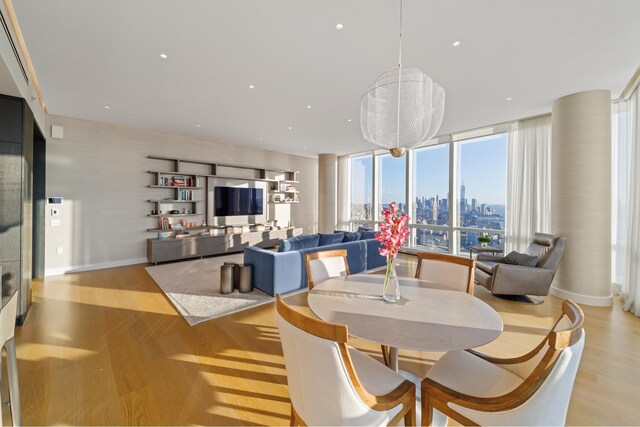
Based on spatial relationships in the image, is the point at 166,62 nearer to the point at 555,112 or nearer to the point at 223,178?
the point at 223,178

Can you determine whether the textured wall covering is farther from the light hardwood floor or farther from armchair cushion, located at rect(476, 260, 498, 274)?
armchair cushion, located at rect(476, 260, 498, 274)

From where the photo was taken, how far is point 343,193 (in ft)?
29.0

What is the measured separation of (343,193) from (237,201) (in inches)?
137

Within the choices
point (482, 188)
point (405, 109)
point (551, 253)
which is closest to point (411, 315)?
point (405, 109)

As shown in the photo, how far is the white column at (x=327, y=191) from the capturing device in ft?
27.2

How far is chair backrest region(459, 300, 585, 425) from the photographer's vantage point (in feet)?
3.15

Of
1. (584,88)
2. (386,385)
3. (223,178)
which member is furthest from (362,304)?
(223,178)

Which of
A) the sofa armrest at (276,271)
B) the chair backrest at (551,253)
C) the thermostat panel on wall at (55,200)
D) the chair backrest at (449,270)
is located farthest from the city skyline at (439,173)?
the thermostat panel on wall at (55,200)

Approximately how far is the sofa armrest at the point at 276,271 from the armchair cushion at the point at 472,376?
2.57 m

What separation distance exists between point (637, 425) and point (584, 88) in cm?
390

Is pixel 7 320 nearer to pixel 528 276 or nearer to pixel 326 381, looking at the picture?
pixel 326 381

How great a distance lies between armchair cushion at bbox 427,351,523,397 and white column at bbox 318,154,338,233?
684 cm

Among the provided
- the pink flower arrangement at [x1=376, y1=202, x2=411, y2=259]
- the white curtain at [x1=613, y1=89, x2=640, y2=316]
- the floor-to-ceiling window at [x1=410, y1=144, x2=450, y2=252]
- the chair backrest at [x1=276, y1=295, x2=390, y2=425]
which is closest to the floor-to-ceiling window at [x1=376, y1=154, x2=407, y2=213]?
the floor-to-ceiling window at [x1=410, y1=144, x2=450, y2=252]

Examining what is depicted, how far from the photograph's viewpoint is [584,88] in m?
3.56
